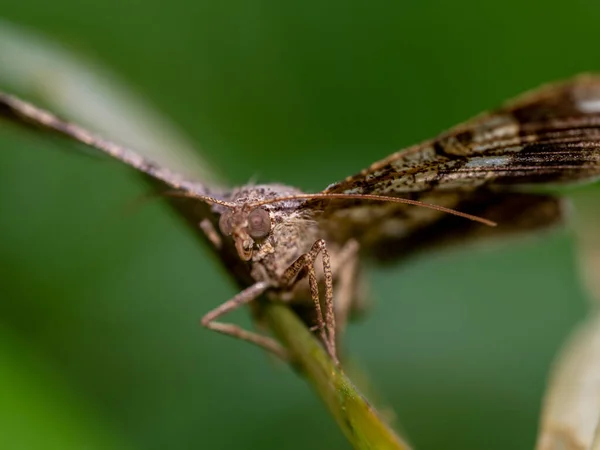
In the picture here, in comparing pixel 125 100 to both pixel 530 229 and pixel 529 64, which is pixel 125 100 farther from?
pixel 529 64

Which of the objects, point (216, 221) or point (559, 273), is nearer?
point (216, 221)

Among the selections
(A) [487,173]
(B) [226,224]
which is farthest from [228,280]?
(A) [487,173]

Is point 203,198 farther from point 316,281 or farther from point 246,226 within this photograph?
point 316,281

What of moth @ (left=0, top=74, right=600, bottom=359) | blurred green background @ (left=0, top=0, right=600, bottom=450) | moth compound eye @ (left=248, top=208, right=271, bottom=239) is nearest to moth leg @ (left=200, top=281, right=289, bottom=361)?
moth @ (left=0, top=74, right=600, bottom=359)

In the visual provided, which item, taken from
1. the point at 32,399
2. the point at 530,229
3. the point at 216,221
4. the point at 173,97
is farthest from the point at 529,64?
the point at 32,399

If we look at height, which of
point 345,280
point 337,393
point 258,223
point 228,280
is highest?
Answer: point 258,223

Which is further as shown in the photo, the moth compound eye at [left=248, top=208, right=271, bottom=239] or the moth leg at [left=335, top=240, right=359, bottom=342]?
the moth leg at [left=335, top=240, right=359, bottom=342]

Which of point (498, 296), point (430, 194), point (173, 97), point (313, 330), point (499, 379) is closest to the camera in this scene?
point (313, 330)

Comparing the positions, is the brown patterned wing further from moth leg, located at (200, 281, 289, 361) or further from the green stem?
the green stem
